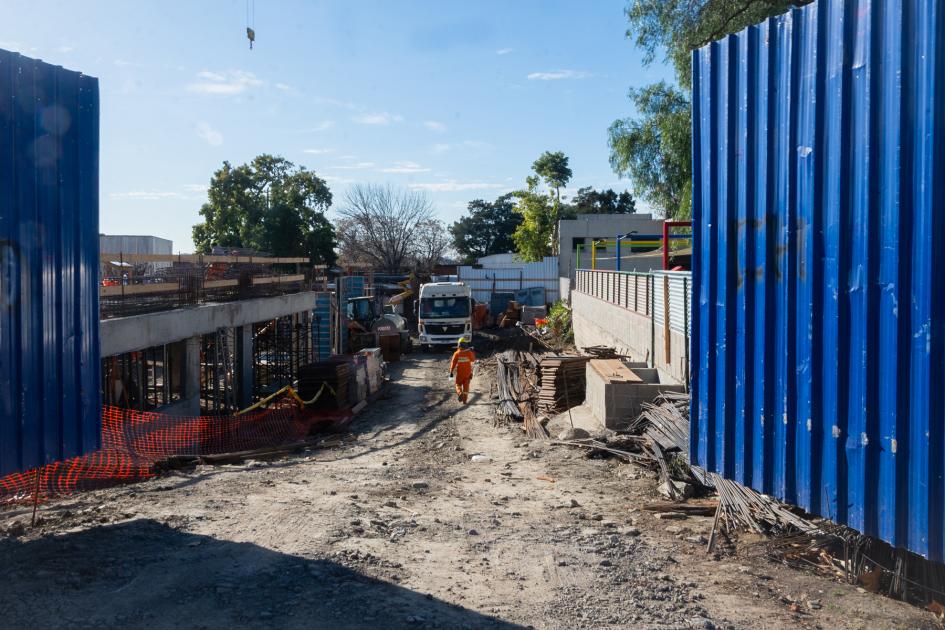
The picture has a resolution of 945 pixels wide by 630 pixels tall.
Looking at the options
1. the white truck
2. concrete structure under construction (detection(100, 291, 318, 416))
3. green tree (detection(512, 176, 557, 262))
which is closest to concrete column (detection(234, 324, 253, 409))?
concrete structure under construction (detection(100, 291, 318, 416))

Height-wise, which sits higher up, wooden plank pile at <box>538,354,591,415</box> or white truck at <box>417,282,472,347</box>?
white truck at <box>417,282,472,347</box>

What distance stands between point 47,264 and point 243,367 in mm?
14000

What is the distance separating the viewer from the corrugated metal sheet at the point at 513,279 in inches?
1868

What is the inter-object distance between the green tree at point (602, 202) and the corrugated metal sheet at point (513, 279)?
91.6ft

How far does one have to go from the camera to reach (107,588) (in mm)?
5699

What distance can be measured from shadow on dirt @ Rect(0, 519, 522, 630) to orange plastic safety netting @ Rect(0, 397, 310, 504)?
1.40 metres

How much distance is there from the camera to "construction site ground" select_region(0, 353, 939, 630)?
208 inches

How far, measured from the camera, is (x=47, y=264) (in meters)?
6.32

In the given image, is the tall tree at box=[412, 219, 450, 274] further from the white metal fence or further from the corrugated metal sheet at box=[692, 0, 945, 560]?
the corrugated metal sheet at box=[692, 0, 945, 560]

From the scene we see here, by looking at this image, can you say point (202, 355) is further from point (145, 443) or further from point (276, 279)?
point (145, 443)

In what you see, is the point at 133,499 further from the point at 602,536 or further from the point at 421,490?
the point at 602,536

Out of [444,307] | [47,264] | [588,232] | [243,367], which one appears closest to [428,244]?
[588,232]

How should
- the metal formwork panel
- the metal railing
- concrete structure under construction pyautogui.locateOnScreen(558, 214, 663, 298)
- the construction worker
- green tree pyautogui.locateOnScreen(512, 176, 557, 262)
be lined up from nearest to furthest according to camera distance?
1. the metal railing
2. the construction worker
3. the metal formwork panel
4. concrete structure under construction pyautogui.locateOnScreen(558, 214, 663, 298)
5. green tree pyautogui.locateOnScreen(512, 176, 557, 262)

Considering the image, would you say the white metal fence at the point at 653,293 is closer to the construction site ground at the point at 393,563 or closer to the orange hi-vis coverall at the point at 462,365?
the construction site ground at the point at 393,563
